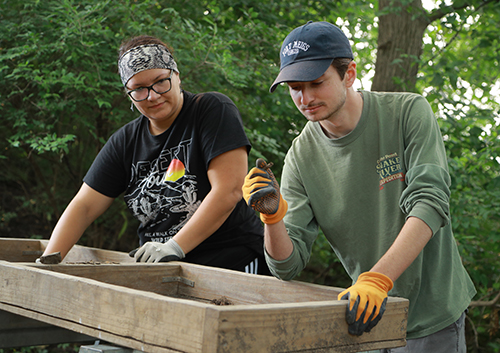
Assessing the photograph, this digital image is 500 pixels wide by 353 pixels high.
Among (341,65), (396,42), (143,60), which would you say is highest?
(396,42)

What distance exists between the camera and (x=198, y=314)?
1.10 metres

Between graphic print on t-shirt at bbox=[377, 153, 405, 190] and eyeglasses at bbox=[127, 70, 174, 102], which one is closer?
graphic print on t-shirt at bbox=[377, 153, 405, 190]

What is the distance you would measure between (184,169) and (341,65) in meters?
0.92

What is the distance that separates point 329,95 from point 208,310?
0.84m

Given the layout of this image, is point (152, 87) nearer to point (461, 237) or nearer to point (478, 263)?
point (461, 237)

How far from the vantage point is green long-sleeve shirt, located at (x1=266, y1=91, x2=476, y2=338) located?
1.60 metres

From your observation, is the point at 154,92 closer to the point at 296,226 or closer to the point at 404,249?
the point at 296,226

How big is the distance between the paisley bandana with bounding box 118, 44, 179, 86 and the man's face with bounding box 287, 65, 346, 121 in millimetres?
893

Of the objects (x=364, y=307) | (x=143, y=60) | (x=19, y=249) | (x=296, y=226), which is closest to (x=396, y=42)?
(x=143, y=60)

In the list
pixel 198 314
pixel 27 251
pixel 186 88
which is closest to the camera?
pixel 198 314

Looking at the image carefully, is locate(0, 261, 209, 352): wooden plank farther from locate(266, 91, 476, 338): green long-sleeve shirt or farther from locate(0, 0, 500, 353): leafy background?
locate(0, 0, 500, 353): leafy background

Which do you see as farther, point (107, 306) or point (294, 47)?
point (294, 47)

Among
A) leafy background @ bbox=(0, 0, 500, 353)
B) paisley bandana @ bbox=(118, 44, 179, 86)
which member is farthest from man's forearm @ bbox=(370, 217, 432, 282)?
leafy background @ bbox=(0, 0, 500, 353)

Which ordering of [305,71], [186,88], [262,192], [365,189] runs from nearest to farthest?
[262,192] → [305,71] → [365,189] → [186,88]
